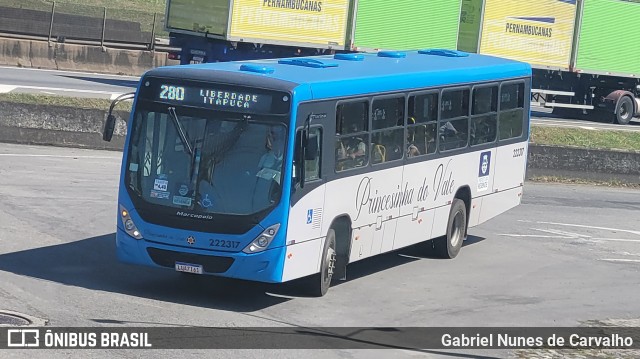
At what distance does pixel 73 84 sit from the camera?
35000mm

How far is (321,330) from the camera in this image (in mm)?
12750

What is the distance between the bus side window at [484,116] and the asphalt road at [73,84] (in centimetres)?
1415

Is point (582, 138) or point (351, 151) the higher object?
point (351, 151)

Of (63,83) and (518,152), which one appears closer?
(518,152)

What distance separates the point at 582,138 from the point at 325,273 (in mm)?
17793

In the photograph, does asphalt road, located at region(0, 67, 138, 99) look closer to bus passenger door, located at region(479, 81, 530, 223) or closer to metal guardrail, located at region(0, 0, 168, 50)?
metal guardrail, located at region(0, 0, 168, 50)

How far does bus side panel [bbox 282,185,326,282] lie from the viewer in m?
13.6

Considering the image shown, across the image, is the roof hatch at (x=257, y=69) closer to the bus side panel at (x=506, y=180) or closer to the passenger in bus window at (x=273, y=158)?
the passenger in bus window at (x=273, y=158)

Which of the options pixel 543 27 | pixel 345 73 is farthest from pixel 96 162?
pixel 543 27

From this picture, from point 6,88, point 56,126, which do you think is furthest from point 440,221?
point 6,88

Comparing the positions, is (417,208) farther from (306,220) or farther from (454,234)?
(306,220)

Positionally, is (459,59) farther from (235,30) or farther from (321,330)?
(235,30)

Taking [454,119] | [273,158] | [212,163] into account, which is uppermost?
[454,119]

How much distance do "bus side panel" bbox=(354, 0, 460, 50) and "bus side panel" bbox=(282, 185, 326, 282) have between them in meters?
25.7
